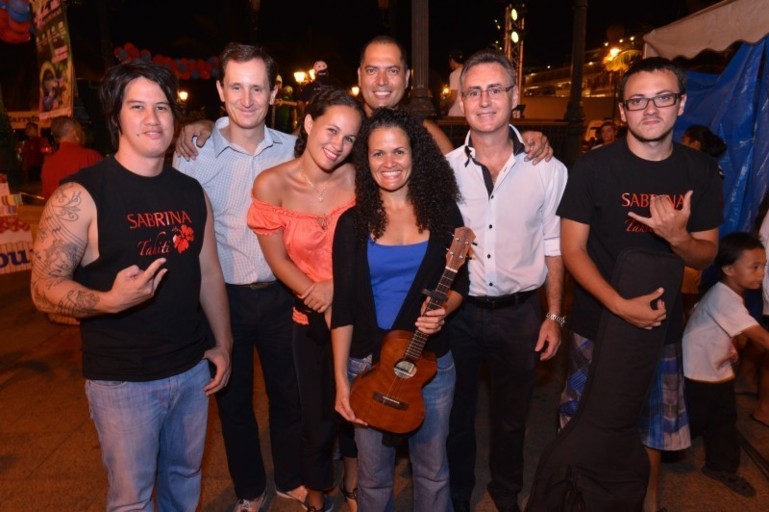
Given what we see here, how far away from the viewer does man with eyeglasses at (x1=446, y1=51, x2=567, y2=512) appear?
9.55 feet

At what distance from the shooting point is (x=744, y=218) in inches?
197

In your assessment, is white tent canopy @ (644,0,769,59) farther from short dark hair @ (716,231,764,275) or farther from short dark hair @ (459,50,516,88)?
short dark hair @ (459,50,516,88)

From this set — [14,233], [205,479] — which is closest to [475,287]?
[205,479]

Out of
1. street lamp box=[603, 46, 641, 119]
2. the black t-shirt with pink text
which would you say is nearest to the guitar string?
the black t-shirt with pink text

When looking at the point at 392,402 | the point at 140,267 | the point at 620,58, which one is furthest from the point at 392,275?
the point at 620,58

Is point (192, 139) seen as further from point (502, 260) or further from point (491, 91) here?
point (502, 260)

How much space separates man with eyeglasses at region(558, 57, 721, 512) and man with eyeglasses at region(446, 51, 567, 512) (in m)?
0.23

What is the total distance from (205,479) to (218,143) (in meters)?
2.11

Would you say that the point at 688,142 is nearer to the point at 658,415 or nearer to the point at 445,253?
the point at 658,415

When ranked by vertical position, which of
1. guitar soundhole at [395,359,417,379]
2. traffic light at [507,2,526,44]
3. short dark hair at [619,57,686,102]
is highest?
traffic light at [507,2,526,44]

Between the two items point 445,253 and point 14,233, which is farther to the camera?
point 14,233

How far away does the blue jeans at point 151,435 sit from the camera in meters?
2.18

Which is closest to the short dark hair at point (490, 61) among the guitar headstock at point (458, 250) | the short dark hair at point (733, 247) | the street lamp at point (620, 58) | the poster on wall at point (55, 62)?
the guitar headstock at point (458, 250)

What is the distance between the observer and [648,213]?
2.64m
